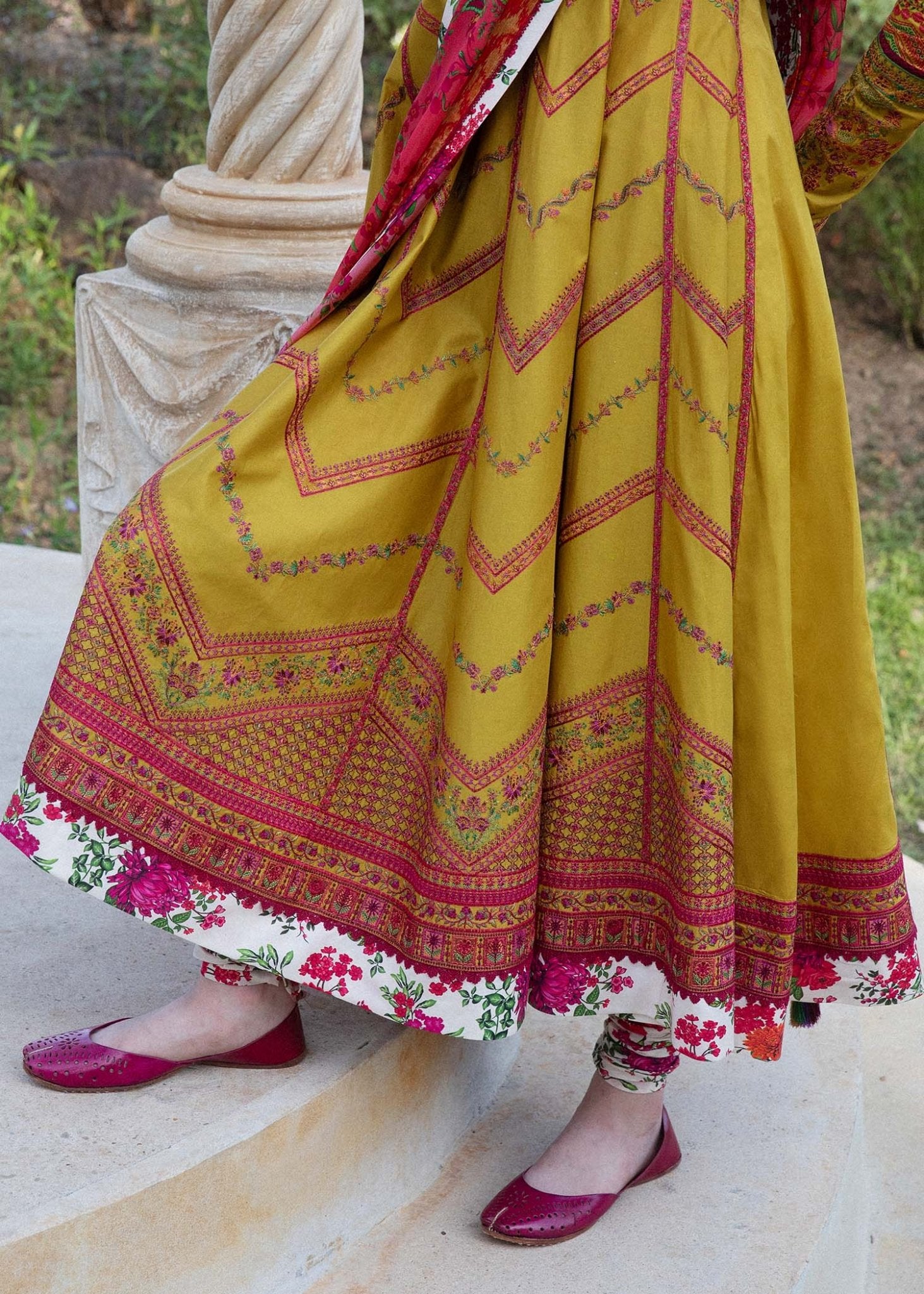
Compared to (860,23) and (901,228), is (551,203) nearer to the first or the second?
(860,23)

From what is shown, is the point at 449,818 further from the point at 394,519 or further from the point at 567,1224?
the point at 567,1224

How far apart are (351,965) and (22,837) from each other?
1.23 ft

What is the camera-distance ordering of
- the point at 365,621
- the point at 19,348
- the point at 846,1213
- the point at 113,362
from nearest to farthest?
the point at 365,621 → the point at 846,1213 → the point at 113,362 → the point at 19,348

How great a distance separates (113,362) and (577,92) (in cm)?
135

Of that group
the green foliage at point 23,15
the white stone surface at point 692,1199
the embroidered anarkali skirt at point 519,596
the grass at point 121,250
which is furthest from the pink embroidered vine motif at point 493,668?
the green foliage at point 23,15

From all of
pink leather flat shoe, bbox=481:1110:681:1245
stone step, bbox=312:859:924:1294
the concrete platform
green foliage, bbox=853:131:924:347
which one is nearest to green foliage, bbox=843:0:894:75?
green foliage, bbox=853:131:924:347

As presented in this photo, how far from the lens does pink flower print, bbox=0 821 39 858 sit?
1.56 meters

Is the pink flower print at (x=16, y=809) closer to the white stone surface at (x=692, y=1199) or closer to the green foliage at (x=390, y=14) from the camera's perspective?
the white stone surface at (x=692, y=1199)

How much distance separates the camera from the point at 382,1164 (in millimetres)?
1847

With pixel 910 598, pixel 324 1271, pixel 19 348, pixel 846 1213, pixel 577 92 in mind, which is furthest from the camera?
pixel 19 348

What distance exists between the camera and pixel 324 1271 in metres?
1.78

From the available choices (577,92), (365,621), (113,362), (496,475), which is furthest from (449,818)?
(113,362)

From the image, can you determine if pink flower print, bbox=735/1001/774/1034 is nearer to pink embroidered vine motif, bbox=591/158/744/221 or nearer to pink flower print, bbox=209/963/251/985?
pink flower print, bbox=209/963/251/985

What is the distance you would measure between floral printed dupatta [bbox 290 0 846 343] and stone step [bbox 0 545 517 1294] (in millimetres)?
838
